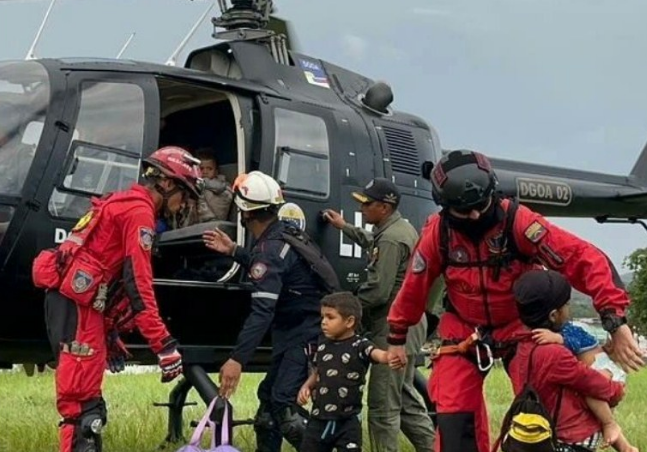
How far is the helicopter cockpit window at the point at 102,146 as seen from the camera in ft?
20.2

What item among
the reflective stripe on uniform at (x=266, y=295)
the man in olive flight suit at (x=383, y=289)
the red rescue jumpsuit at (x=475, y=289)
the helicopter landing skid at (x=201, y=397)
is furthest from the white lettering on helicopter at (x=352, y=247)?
the red rescue jumpsuit at (x=475, y=289)

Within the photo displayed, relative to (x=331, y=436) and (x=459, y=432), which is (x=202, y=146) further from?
(x=459, y=432)

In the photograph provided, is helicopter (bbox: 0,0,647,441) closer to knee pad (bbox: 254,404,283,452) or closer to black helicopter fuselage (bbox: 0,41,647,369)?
black helicopter fuselage (bbox: 0,41,647,369)

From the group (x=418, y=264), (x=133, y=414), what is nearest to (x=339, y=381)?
(x=418, y=264)

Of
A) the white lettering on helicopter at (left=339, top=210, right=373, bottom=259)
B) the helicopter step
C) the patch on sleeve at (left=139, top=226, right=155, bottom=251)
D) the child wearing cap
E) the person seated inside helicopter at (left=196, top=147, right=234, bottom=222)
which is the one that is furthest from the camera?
the white lettering on helicopter at (left=339, top=210, right=373, bottom=259)

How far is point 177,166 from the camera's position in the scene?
5.46 metres

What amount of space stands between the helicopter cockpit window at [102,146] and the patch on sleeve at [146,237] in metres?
1.04

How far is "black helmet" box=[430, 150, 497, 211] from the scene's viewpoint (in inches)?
187

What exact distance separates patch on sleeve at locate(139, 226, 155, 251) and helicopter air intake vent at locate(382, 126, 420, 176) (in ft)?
9.43

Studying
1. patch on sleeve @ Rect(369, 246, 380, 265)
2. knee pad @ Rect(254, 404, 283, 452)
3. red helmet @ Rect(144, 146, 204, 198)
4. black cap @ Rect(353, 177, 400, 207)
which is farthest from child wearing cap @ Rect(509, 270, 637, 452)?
black cap @ Rect(353, 177, 400, 207)

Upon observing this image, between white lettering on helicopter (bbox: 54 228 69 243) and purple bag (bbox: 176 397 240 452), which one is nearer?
purple bag (bbox: 176 397 240 452)

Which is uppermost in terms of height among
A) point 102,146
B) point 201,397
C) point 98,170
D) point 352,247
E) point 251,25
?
point 251,25

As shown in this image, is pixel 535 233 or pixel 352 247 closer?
pixel 535 233

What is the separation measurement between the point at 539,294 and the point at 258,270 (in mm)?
1768
